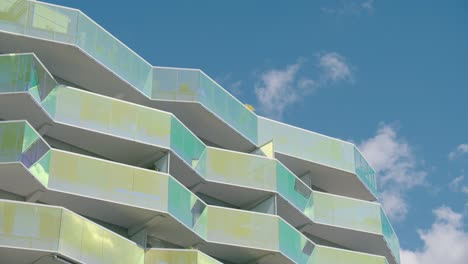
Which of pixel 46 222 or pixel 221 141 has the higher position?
pixel 221 141

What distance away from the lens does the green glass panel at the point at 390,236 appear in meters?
56.3

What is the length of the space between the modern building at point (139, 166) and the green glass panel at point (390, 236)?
395 millimetres

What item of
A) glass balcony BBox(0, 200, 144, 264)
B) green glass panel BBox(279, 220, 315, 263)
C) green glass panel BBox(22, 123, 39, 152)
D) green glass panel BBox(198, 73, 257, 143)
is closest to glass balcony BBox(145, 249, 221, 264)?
glass balcony BBox(0, 200, 144, 264)

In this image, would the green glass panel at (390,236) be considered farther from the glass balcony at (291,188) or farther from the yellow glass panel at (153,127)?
the yellow glass panel at (153,127)

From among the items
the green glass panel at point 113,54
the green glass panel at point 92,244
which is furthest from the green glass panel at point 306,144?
the green glass panel at point 92,244

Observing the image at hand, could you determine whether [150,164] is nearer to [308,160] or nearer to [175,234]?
[175,234]

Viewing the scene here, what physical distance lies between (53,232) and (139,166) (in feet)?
24.6

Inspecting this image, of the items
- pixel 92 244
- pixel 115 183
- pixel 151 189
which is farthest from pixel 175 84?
pixel 92 244

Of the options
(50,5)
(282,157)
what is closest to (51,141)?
(50,5)

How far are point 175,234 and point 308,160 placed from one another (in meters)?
10.5

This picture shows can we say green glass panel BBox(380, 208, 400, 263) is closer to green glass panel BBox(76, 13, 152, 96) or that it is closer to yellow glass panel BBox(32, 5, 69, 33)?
green glass panel BBox(76, 13, 152, 96)

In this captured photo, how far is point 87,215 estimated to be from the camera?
1766 inches

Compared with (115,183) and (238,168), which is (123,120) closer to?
(115,183)

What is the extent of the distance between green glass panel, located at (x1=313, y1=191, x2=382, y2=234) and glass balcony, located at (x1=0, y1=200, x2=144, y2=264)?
14.0 m
